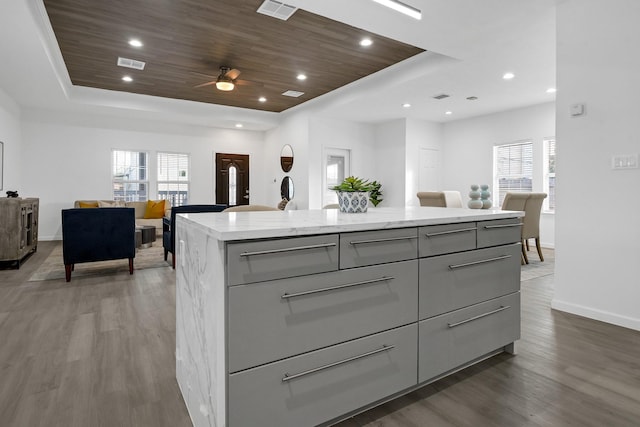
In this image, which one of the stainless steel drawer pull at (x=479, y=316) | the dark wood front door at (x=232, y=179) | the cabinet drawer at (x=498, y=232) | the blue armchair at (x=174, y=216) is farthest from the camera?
the dark wood front door at (x=232, y=179)

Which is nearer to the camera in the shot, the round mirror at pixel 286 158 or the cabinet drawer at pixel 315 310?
the cabinet drawer at pixel 315 310

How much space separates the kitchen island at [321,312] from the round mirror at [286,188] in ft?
20.8

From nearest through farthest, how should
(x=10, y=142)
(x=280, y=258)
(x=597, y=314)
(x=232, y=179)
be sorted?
(x=280, y=258) → (x=597, y=314) → (x=10, y=142) → (x=232, y=179)

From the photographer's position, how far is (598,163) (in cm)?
271

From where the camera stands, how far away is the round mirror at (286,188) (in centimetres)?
811

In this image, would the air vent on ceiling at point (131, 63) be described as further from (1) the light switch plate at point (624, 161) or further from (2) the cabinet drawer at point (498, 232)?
(1) the light switch plate at point (624, 161)

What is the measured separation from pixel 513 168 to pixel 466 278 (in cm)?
626

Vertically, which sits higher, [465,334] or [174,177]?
[174,177]

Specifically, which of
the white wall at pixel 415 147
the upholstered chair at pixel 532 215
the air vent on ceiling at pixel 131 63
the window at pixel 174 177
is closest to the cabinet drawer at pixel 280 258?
the upholstered chair at pixel 532 215

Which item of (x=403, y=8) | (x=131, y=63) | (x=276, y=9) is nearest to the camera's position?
(x=403, y=8)

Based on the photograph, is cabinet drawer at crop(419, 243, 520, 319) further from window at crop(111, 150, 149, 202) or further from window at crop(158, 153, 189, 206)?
window at crop(111, 150, 149, 202)

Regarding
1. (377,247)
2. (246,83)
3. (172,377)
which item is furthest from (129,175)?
(377,247)

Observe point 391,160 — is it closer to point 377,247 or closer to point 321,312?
point 377,247

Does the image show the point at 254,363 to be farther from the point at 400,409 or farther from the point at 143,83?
the point at 143,83
